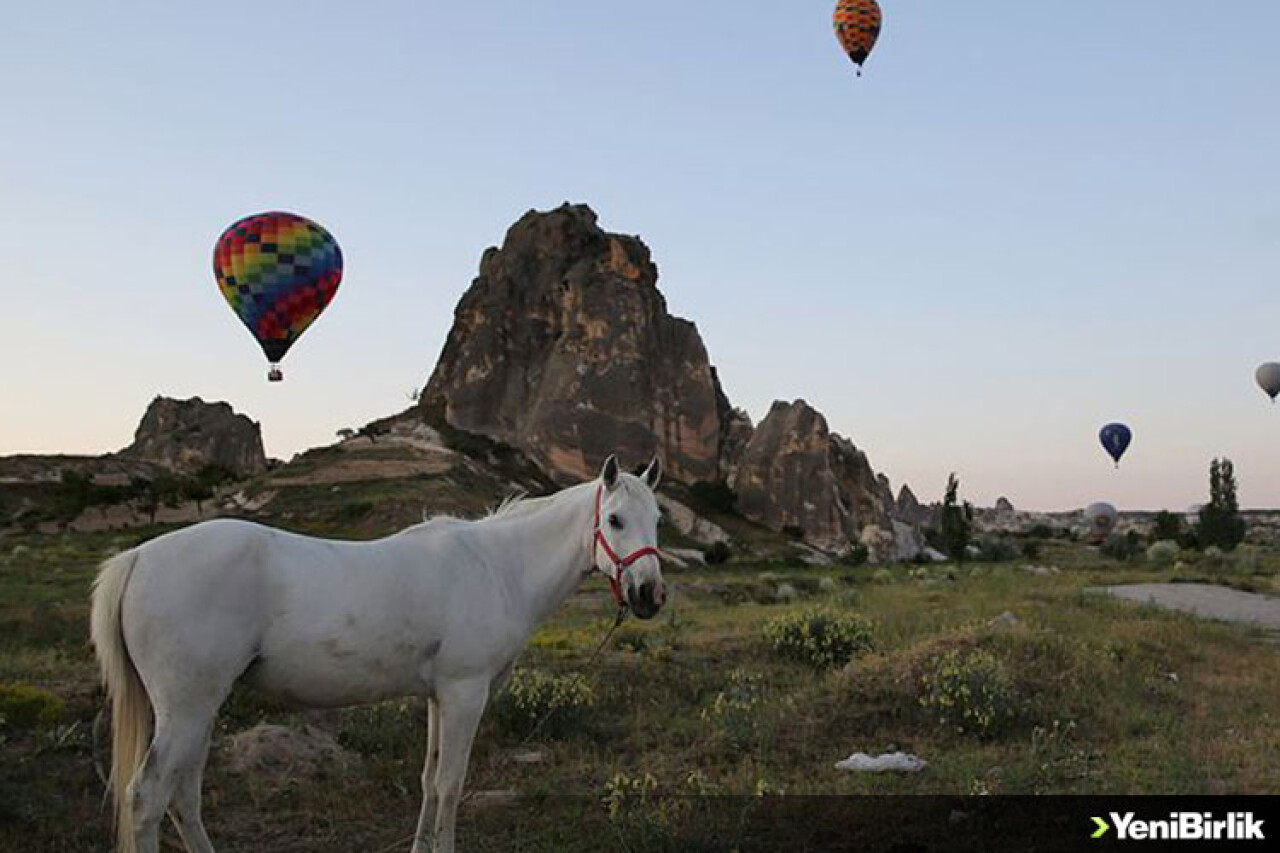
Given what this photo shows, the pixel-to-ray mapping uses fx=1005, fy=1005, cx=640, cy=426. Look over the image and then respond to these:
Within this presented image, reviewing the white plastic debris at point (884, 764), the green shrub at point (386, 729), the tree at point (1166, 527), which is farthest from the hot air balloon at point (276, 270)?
the tree at point (1166, 527)

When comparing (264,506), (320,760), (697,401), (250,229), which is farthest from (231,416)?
(320,760)

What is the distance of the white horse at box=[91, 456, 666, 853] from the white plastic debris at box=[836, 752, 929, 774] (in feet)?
12.6

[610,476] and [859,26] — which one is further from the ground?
[859,26]

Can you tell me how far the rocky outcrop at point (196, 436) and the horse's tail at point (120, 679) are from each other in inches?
6115

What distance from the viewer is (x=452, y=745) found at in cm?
606

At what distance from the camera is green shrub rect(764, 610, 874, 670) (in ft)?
50.1

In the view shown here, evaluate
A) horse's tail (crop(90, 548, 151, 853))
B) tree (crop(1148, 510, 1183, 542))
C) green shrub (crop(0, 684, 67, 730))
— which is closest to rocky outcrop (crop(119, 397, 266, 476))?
tree (crop(1148, 510, 1183, 542))

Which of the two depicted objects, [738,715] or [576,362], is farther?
[576,362]

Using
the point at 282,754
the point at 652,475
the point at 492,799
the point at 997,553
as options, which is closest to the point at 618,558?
the point at 652,475

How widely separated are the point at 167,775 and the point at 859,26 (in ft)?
159

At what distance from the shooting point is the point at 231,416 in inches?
6403

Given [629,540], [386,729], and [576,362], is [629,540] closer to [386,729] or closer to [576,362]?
[386,729]

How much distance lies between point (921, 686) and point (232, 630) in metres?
8.14

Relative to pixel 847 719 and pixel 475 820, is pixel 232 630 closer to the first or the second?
pixel 475 820
